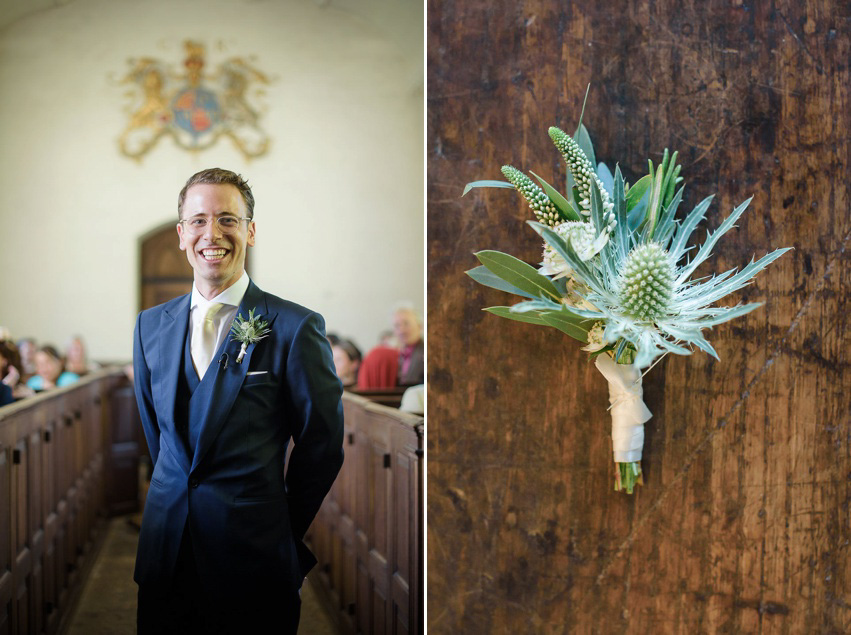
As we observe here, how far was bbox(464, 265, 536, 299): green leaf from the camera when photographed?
5.11 feet

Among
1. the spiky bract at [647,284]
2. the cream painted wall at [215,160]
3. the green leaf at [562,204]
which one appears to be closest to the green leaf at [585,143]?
the green leaf at [562,204]

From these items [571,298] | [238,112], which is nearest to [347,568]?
[571,298]

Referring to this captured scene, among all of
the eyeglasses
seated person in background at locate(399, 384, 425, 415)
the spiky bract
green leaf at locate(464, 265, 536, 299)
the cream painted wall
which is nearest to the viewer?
the spiky bract

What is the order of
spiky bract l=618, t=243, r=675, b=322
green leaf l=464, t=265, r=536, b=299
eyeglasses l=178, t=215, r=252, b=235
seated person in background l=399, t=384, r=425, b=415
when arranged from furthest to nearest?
seated person in background l=399, t=384, r=425, b=415
eyeglasses l=178, t=215, r=252, b=235
green leaf l=464, t=265, r=536, b=299
spiky bract l=618, t=243, r=675, b=322

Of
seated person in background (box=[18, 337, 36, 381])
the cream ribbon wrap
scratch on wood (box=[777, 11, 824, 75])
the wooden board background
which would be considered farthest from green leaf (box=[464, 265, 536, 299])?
seated person in background (box=[18, 337, 36, 381])

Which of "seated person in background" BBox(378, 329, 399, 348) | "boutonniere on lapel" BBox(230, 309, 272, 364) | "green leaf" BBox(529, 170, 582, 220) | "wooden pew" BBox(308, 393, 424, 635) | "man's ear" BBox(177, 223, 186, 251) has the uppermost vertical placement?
"green leaf" BBox(529, 170, 582, 220)

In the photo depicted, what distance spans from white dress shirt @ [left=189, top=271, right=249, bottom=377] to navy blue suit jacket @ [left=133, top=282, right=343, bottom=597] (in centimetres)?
2

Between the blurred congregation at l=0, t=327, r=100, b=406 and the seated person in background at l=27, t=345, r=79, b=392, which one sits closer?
the blurred congregation at l=0, t=327, r=100, b=406

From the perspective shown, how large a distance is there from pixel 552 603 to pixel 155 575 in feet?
3.24

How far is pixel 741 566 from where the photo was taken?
173 cm

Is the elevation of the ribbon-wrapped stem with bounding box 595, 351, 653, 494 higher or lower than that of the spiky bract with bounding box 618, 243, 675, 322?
lower

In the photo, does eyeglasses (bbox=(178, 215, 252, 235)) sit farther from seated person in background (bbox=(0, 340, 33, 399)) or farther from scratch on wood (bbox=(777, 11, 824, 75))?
scratch on wood (bbox=(777, 11, 824, 75))

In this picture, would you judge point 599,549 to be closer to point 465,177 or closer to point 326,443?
point 326,443

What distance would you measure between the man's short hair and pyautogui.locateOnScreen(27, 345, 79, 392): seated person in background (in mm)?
649
